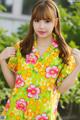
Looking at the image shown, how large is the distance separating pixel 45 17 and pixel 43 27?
8 cm

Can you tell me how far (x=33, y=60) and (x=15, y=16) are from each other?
7206 millimetres

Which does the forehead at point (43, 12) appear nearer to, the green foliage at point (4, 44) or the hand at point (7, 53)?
the hand at point (7, 53)

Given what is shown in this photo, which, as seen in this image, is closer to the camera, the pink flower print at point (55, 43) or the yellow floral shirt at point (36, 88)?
the yellow floral shirt at point (36, 88)

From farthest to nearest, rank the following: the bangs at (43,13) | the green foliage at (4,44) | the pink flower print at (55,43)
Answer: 1. the green foliage at (4,44)
2. the pink flower print at (55,43)
3. the bangs at (43,13)

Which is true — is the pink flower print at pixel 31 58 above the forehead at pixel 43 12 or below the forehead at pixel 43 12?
below

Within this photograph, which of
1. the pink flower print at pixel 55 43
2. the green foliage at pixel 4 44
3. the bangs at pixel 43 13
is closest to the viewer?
the bangs at pixel 43 13

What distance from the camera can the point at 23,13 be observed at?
428 inches

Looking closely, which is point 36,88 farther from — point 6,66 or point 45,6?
point 45,6

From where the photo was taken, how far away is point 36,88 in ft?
11.4

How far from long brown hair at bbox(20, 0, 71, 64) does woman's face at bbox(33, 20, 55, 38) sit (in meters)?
0.04

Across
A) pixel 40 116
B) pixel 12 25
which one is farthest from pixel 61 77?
pixel 12 25

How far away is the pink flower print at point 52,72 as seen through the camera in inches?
138

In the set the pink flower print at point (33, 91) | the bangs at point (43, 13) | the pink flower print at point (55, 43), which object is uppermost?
the bangs at point (43, 13)

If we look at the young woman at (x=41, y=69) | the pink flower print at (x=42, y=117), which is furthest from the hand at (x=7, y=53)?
the pink flower print at (x=42, y=117)
